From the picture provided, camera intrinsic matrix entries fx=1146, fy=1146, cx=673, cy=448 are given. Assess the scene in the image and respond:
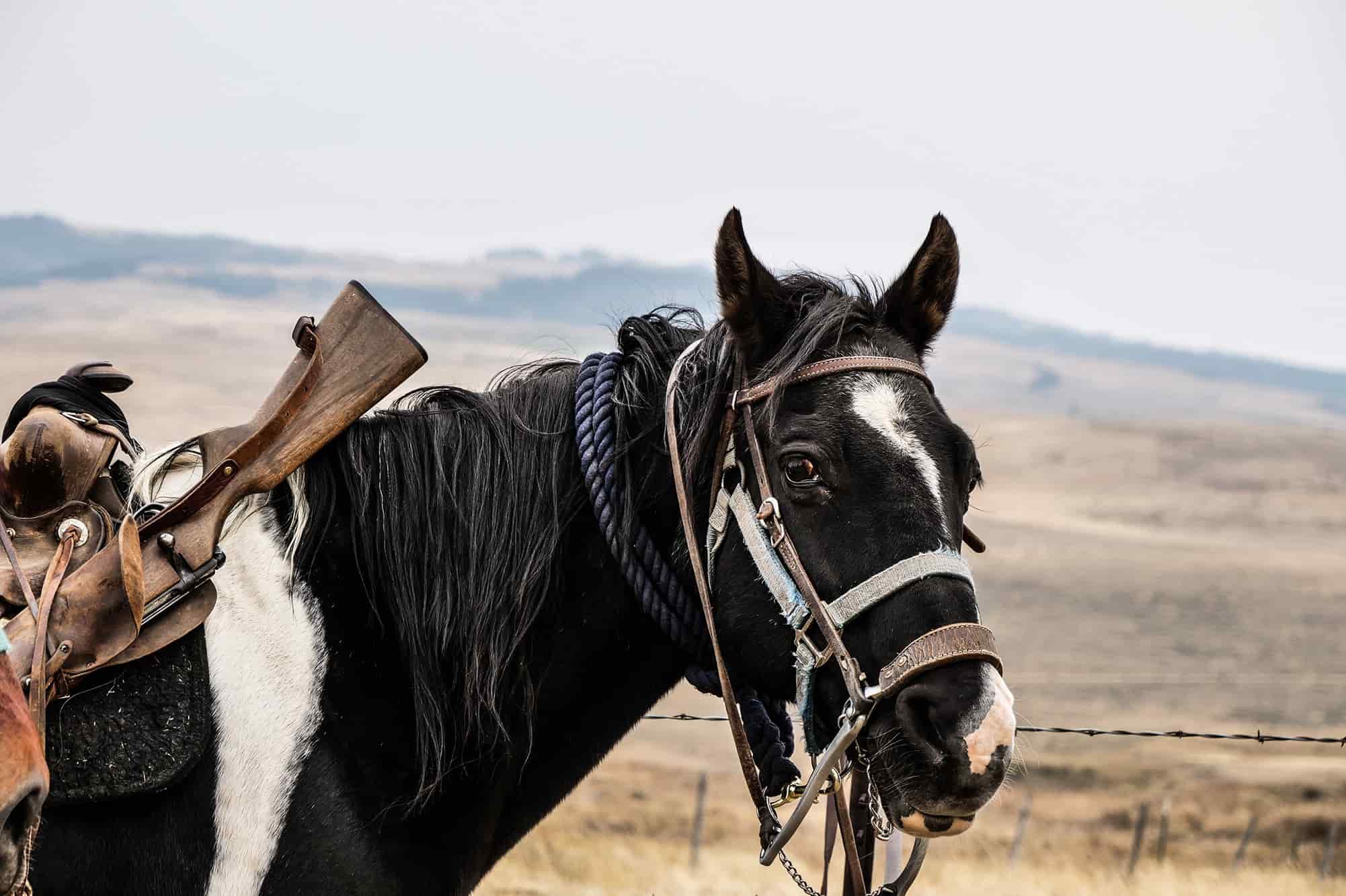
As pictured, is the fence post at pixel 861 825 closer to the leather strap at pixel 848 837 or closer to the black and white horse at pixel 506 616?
the leather strap at pixel 848 837

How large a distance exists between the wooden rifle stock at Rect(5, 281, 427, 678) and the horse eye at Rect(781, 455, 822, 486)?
2.78ft

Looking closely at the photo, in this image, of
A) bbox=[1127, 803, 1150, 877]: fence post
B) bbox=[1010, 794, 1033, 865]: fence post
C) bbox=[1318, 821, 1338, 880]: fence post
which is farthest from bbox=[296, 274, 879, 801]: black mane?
bbox=[1318, 821, 1338, 880]: fence post

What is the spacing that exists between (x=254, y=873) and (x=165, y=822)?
0.20 m

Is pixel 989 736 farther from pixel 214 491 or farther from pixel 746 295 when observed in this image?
pixel 214 491

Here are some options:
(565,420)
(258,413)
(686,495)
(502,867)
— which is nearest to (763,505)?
(686,495)

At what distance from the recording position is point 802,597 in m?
2.39

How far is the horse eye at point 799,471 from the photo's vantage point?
242 cm

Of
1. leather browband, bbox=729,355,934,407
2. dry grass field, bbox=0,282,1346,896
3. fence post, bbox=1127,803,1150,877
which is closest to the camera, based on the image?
leather browband, bbox=729,355,934,407

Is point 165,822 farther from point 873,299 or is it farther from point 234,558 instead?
point 873,299

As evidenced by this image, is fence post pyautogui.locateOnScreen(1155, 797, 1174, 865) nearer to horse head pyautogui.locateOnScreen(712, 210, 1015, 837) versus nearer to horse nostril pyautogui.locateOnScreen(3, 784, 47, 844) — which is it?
horse head pyautogui.locateOnScreen(712, 210, 1015, 837)

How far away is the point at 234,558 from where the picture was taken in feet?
8.09

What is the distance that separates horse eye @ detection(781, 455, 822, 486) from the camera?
242cm

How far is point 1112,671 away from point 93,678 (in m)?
27.0

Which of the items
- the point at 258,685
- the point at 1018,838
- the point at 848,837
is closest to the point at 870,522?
the point at 848,837
